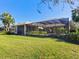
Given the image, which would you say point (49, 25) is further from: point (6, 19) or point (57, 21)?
point (6, 19)

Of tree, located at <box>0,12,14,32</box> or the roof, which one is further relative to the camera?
tree, located at <box>0,12,14,32</box>

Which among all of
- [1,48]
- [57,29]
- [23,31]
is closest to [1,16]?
[23,31]

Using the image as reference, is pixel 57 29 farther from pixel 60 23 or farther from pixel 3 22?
pixel 3 22

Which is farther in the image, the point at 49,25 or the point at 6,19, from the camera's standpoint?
the point at 6,19

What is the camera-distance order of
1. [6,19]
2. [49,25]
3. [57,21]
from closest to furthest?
[49,25], [57,21], [6,19]

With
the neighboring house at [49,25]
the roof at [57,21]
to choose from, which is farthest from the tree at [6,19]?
the roof at [57,21]

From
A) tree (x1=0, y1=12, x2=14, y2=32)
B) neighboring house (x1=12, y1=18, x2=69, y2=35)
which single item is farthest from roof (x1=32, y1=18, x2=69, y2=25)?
tree (x1=0, y1=12, x2=14, y2=32)

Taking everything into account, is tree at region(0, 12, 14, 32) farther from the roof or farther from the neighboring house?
the roof

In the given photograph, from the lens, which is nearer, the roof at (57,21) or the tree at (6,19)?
the roof at (57,21)

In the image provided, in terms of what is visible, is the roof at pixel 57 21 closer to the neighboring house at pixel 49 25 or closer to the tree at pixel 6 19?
the neighboring house at pixel 49 25

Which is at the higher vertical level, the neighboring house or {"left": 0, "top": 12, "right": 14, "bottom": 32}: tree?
{"left": 0, "top": 12, "right": 14, "bottom": 32}: tree

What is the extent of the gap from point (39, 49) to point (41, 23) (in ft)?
111

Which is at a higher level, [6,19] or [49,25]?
[6,19]

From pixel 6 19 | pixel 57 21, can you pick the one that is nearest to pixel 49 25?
pixel 57 21
